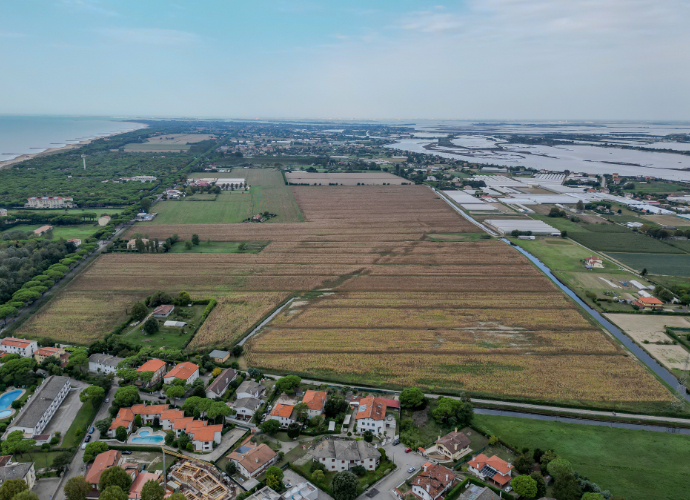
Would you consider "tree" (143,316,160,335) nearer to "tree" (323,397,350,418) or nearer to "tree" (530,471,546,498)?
"tree" (323,397,350,418)

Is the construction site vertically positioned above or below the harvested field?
below

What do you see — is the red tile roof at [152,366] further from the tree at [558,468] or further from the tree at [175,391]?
the tree at [558,468]

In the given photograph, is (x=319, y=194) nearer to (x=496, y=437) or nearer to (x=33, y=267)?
(x=33, y=267)

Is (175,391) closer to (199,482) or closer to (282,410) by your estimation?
(282,410)

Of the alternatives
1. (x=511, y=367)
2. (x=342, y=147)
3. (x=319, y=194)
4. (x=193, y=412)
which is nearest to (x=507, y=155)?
(x=342, y=147)

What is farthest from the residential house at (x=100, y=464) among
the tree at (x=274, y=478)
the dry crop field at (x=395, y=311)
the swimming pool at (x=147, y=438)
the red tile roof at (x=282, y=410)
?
the dry crop field at (x=395, y=311)

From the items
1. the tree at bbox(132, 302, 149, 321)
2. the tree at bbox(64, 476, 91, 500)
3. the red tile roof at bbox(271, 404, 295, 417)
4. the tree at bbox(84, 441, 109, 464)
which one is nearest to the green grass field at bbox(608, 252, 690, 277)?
the red tile roof at bbox(271, 404, 295, 417)

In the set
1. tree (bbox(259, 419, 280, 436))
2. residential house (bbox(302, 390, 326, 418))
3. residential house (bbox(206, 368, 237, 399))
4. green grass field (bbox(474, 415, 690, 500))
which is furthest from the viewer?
residential house (bbox(206, 368, 237, 399))
